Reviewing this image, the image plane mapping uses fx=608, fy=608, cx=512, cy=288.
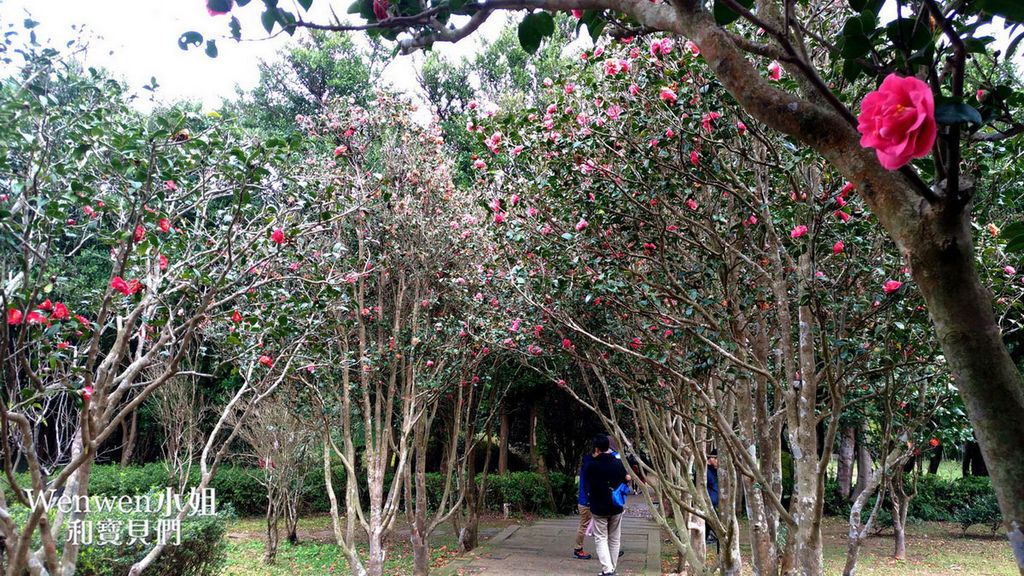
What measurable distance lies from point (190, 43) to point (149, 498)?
449 centimetres

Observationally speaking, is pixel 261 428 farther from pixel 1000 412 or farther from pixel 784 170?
pixel 1000 412

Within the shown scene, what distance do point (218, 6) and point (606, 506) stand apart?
625 cm

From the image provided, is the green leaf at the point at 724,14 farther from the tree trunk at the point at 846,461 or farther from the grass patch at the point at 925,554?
the tree trunk at the point at 846,461

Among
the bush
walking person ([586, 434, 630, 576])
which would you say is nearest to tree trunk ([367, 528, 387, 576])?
walking person ([586, 434, 630, 576])

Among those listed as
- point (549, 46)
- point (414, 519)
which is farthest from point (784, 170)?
point (549, 46)

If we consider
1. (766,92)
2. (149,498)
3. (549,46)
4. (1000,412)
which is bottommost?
(149,498)

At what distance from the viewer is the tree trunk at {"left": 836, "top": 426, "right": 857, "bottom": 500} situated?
13117mm

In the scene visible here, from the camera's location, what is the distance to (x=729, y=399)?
20.6ft

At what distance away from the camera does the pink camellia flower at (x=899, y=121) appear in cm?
90

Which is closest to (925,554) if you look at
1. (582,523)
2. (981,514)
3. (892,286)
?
(981,514)

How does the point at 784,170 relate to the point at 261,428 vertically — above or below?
above

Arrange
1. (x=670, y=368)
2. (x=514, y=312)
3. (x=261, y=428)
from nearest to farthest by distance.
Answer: (x=670, y=368) → (x=514, y=312) → (x=261, y=428)

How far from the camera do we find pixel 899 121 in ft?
3.03

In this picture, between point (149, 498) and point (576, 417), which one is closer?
point (149, 498)
